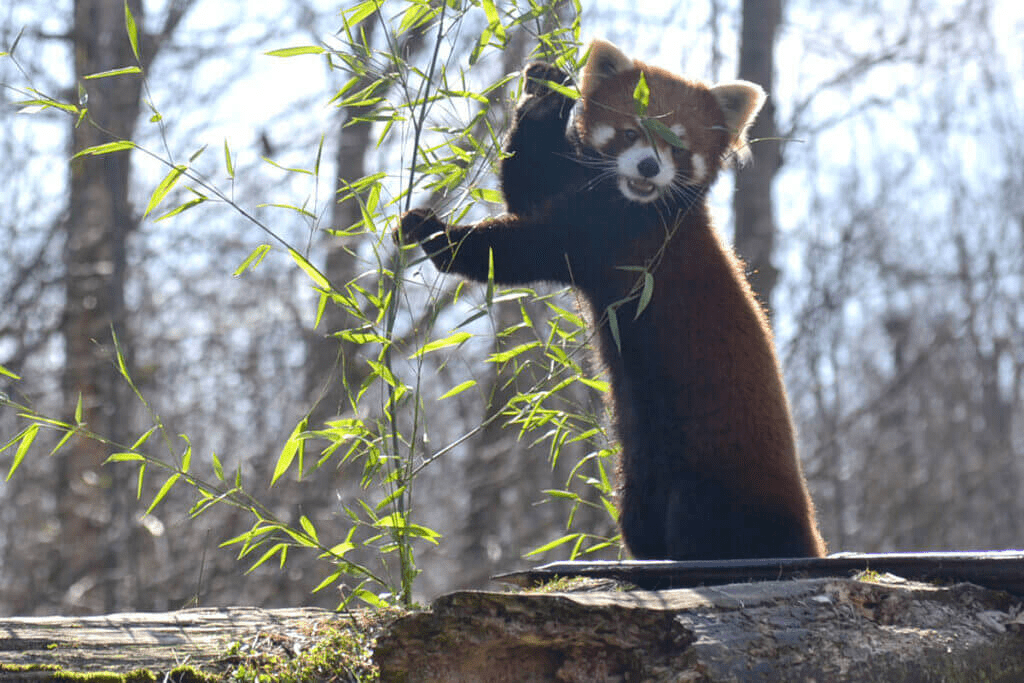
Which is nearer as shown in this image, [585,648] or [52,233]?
[585,648]

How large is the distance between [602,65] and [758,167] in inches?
95.3

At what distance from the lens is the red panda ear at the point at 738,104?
3.44 m

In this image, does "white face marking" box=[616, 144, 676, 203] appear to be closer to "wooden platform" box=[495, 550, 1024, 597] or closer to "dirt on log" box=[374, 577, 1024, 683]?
"wooden platform" box=[495, 550, 1024, 597]

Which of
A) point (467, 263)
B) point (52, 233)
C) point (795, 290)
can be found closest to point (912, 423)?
point (795, 290)

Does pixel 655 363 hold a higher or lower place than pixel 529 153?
lower

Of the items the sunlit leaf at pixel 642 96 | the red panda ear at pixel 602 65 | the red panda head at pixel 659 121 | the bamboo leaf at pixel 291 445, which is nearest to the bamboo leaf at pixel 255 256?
the bamboo leaf at pixel 291 445

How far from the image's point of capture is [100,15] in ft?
21.9

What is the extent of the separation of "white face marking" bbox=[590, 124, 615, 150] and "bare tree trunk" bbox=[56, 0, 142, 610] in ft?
13.8

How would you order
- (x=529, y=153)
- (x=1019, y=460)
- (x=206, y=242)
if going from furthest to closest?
(x=1019, y=460)
(x=206, y=242)
(x=529, y=153)

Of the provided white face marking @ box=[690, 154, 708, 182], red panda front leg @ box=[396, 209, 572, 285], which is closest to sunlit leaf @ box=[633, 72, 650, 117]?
red panda front leg @ box=[396, 209, 572, 285]

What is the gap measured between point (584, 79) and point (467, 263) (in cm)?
89

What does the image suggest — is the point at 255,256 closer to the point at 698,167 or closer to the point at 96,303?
the point at 698,167

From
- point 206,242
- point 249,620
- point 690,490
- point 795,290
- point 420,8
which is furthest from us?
point 795,290

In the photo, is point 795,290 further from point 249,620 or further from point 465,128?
point 249,620
